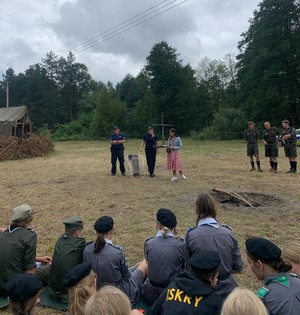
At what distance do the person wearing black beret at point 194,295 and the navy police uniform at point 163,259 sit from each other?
3.58 ft

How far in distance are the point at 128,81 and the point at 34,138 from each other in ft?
136

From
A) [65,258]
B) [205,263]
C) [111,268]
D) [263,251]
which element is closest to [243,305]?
[205,263]

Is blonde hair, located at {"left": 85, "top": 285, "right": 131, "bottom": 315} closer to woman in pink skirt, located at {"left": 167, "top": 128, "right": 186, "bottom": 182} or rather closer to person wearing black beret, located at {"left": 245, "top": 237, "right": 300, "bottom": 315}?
person wearing black beret, located at {"left": 245, "top": 237, "right": 300, "bottom": 315}

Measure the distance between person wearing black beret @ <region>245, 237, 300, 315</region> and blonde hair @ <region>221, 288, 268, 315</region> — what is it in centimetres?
56

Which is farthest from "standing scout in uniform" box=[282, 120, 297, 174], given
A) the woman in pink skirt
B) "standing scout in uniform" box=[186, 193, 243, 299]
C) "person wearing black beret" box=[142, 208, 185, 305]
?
"person wearing black beret" box=[142, 208, 185, 305]

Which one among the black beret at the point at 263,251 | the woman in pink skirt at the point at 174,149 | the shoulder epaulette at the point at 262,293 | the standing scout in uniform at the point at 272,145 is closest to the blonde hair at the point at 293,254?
the black beret at the point at 263,251

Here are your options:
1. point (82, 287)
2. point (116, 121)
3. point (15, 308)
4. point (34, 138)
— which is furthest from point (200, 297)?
point (116, 121)

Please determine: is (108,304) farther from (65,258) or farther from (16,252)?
(16,252)

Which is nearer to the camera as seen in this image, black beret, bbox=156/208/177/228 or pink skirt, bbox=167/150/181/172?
black beret, bbox=156/208/177/228

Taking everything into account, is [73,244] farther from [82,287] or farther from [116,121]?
[116,121]

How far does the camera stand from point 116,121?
44469 millimetres

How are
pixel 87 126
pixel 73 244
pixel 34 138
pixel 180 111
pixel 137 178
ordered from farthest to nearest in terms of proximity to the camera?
1. pixel 87 126
2. pixel 180 111
3. pixel 34 138
4. pixel 137 178
5. pixel 73 244

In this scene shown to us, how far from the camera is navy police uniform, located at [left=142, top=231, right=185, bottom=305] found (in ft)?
10.9

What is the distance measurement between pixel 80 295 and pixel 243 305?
107 cm
